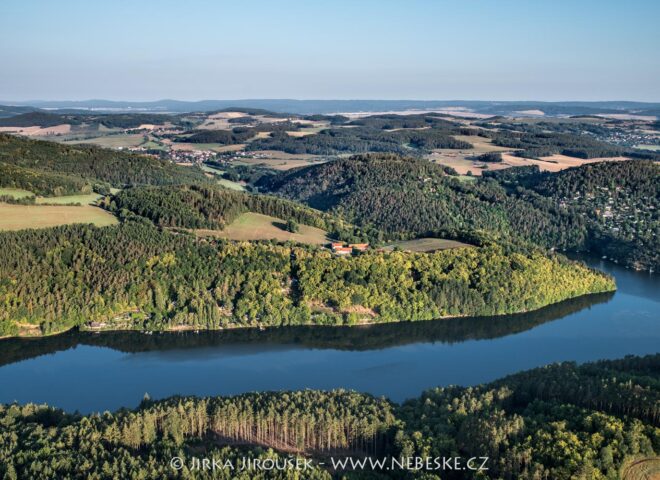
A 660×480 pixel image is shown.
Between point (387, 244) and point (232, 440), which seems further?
point (387, 244)

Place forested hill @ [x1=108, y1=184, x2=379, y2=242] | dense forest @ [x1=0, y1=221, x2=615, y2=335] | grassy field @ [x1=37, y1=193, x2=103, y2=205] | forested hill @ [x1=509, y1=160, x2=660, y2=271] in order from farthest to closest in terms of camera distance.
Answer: forested hill @ [x1=509, y1=160, x2=660, y2=271], grassy field @ [x1=37, y1=193, x2=103, y2=205], forested hill @ [x1=108, y1=184, x2=379, y2=242], dense forest @ [x1=0, y1=221, x2=615, y2=335]

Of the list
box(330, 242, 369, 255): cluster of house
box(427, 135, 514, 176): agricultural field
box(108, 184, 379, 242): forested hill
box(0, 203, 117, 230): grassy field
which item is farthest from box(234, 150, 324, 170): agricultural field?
box(330, 242, 369, 255): cluster of house

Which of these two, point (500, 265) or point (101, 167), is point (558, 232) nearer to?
point (500, 265)

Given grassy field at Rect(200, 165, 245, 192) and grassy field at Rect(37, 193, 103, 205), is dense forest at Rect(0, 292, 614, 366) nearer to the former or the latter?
grassy field at Rect(37, 193, 103, 205)

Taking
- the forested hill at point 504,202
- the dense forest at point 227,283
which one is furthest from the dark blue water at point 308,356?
the forested hill at point 504,202

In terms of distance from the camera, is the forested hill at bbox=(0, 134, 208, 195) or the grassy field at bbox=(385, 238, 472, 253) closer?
the grassy field at bbox=(385, 238, 472, 253)

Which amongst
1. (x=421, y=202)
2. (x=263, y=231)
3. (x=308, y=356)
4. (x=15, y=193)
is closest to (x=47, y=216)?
(x=15, y=193)

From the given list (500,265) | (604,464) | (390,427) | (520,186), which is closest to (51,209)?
(500,265)
